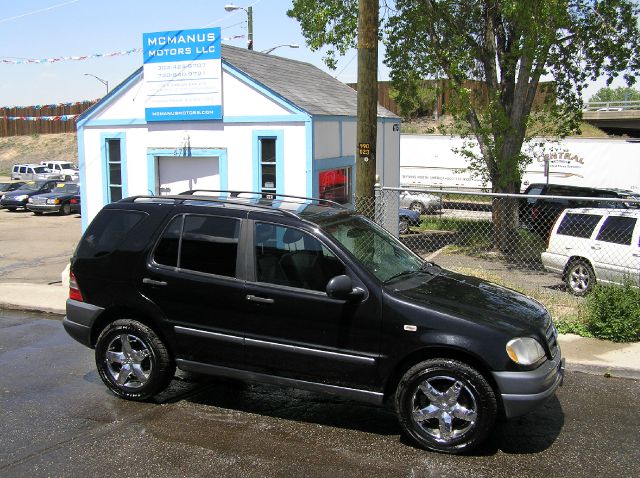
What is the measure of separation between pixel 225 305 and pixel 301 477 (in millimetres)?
1491

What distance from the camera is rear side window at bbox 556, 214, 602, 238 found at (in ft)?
36.0

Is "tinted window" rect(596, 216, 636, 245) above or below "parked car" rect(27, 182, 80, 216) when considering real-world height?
above

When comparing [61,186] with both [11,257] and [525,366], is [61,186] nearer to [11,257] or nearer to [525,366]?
[11,257]

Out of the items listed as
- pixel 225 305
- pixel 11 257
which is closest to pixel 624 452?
pixel 225 305

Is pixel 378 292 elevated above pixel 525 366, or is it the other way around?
pixel 378 292

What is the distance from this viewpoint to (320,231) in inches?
199

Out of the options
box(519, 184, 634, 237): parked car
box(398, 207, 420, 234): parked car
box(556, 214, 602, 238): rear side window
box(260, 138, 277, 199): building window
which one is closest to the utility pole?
box(260, 138, 277, 199): building window

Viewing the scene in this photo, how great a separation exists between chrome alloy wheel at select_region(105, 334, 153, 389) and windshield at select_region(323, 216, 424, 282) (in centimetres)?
193

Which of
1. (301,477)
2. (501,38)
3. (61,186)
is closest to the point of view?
(301,477)

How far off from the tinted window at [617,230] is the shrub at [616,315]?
123 inches

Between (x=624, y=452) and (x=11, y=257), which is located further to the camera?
(x=11, y=257)

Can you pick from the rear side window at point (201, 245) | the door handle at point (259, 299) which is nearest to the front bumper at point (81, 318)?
the rear side window at point (201, 245)

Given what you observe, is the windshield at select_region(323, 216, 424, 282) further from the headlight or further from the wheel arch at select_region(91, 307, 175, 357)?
the wheel arch at select_region(91, 307, 175, 357)

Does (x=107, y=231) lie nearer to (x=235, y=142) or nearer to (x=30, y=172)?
(x=235, y=142)
